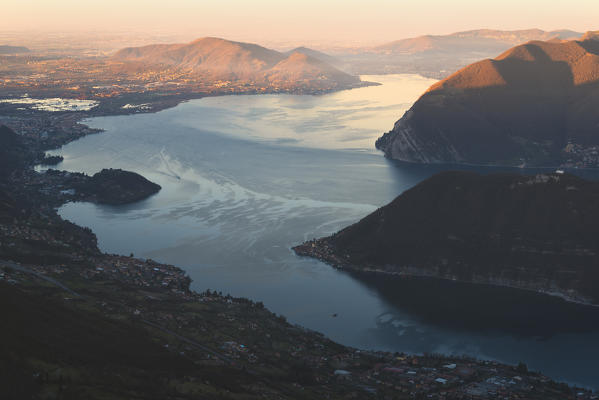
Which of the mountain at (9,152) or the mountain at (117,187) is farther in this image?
the mountain at (9,152)

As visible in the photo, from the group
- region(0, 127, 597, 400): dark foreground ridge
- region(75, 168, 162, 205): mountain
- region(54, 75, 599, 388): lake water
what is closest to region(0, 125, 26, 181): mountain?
region(54, 75, 599, 388): lake water

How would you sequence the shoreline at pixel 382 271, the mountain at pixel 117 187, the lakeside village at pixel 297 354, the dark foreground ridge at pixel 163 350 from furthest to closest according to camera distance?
the mountain at pixel 117 187, the shoreline at pixel 382 271, the lakeside village at pixel 297 354, the dark foreground ridge at pixel 163 350

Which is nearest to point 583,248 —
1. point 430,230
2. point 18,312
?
point 430,230

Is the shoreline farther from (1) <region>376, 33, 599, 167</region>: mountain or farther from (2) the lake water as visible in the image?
(1) <region>376, 33, 599, 167</region>: mountain

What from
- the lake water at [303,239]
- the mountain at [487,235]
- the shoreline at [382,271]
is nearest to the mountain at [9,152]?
the lake water at [303,239]

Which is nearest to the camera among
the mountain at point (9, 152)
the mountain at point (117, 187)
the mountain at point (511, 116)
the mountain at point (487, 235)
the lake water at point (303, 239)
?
the lake water at point (303, 239)

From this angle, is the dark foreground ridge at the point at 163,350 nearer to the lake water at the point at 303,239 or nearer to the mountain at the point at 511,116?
the lake water at the point at 303,239

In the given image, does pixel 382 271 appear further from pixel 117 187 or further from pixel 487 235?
pixel 117 187
